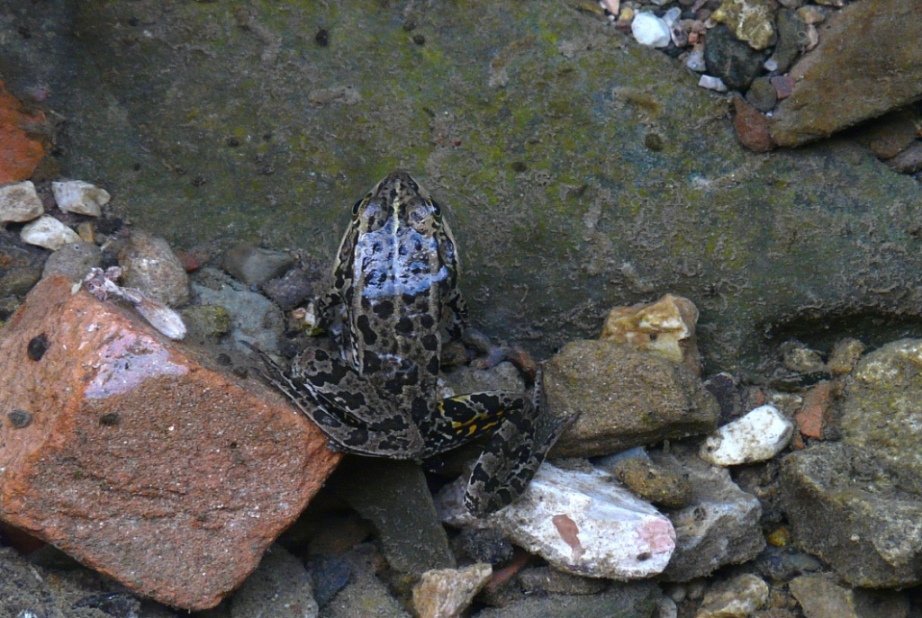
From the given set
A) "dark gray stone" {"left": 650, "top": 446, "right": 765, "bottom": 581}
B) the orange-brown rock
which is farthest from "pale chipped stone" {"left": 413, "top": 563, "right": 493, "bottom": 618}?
the orange-brown rock

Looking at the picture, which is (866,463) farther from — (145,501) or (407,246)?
(145,501)

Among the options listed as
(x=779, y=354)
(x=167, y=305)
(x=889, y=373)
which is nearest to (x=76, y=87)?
(x=167, y=305)

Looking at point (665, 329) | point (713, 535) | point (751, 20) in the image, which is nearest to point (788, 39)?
point (751, 20)

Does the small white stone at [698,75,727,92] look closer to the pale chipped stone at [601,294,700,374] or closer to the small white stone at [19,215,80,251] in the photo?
the pale chipped stone at [601,294,700,374]

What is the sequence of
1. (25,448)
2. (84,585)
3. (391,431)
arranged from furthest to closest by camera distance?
(391,431)
(84,585)
(25,448)

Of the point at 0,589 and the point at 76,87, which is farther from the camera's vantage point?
the point at 76,87

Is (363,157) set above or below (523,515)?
above

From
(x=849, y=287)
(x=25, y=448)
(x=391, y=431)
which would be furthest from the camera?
(x=849, y=287)
